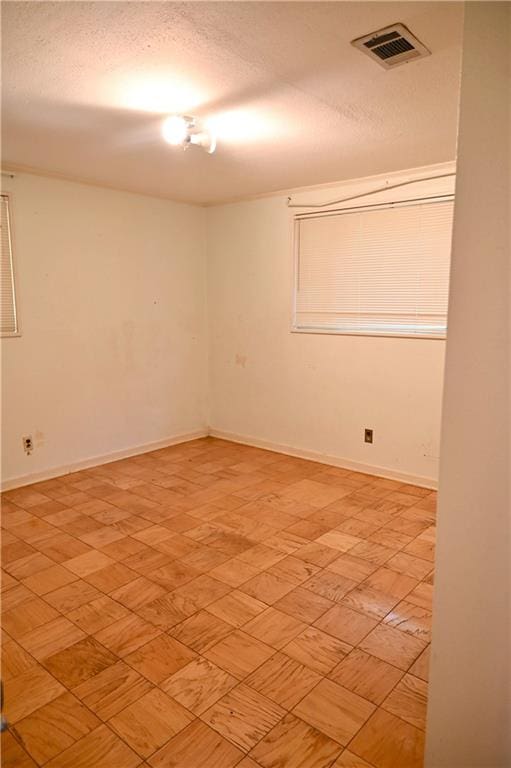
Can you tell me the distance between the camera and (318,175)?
142 inches

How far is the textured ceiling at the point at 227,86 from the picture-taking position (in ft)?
5.11

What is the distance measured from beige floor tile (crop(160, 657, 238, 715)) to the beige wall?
80 centimetres

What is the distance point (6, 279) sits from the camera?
11.3ft

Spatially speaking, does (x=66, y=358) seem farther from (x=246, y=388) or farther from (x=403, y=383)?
(x=403, y=383)

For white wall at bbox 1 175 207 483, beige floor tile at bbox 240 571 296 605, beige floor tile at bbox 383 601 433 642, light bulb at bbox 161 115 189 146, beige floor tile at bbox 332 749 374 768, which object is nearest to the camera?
beige floor tile at bbox 332 749 374 768

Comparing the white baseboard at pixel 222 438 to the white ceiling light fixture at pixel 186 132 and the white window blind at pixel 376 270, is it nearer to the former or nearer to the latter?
the white window blind at pixel 376 270

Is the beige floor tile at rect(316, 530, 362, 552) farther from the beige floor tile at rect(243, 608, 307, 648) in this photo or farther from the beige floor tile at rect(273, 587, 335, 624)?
the beige floor tile at rect(243, 608, 307, 648)

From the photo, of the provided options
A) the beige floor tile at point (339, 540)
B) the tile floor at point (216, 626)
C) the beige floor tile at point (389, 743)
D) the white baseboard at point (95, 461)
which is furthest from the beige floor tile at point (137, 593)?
the white baseboard at point (95, 461)

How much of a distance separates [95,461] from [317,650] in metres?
2.76

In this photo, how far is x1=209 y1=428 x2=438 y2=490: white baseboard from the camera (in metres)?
3.73

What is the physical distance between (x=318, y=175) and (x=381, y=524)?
2.55 metres

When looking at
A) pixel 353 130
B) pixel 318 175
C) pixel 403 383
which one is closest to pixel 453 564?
pixel 353 130

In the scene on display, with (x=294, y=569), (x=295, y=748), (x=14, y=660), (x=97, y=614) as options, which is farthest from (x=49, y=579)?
(x=295, y=748)

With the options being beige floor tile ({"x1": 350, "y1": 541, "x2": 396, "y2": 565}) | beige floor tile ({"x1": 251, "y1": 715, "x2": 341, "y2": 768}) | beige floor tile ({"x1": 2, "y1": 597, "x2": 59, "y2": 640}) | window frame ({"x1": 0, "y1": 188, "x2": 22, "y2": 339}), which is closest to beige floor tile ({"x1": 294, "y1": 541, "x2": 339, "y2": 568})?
beige floor tile ({"x1": 350, "y1": 541, "x2": 396, "y2": 565})
